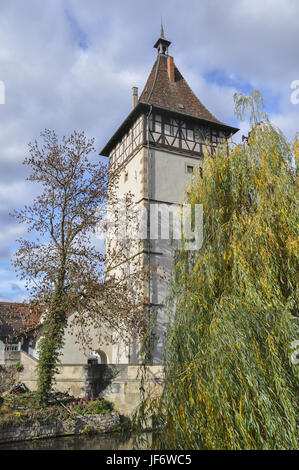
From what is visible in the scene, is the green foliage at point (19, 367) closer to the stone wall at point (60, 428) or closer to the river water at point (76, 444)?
the stone wall at point (60, 428)

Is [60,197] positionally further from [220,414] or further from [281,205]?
[220,414]

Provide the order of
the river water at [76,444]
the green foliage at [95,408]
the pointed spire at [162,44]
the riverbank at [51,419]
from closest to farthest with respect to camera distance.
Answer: the river water at [76,444]
the riverbank at [51,419]
the green foliage at [95,408]
the pointed spire at [162,44]

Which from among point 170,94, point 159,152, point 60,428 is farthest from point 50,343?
point 170,94

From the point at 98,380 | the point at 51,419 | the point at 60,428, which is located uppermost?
the point at 98,380

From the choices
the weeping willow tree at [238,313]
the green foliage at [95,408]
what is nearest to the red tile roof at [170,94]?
the weeping willow tree at [238,313]

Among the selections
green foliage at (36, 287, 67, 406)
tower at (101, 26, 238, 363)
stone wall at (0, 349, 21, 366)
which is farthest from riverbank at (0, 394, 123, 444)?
tower at (101, 26, 238, 363)

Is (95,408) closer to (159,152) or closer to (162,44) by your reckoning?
(159,152)

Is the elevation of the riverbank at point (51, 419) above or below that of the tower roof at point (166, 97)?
below

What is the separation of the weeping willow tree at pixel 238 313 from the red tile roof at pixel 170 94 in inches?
535

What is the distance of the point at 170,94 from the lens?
Result: 74.5 feet

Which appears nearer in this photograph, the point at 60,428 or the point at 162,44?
the point at 60,428

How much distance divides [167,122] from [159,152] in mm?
1914

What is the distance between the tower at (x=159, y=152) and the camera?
61.2 feet
